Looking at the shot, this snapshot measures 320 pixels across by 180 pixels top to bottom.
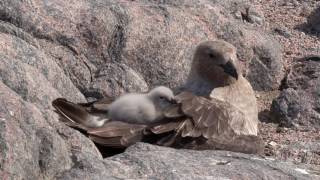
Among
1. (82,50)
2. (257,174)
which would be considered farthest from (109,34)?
(257,174)

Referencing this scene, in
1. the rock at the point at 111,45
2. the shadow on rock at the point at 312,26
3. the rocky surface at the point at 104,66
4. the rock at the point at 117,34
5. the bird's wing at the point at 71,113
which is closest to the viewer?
the rocky surface at the point at 104,66

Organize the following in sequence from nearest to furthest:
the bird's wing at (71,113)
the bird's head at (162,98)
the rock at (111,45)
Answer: the bird's wing at (71,113) → the bird's head at (162,98) → the rock at (111,45)

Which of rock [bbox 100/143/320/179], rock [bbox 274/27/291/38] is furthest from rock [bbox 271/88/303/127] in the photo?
rock [bbox 100/143/320/179]

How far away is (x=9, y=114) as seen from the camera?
596 cm

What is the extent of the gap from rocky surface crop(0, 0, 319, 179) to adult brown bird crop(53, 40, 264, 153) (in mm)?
535

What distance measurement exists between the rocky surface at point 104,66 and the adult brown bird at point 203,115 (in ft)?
1.75

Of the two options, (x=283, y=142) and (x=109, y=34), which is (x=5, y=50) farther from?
(x=283, y=142)

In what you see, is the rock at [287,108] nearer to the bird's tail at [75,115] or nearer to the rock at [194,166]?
the bird's tail at [75,115]

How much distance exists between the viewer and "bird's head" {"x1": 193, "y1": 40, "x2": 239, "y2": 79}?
29.1ft

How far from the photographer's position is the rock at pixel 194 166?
6.04 m

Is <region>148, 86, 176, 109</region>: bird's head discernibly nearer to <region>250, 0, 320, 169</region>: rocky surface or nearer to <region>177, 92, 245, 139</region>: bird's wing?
<region>177, 92, 245, 139</region>: bird's wing

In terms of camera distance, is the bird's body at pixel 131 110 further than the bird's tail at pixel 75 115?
Yes

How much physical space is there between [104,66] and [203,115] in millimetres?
1653

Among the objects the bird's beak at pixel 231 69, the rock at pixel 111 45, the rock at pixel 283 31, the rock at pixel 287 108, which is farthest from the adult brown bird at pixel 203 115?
the rock at pixel 283 31
